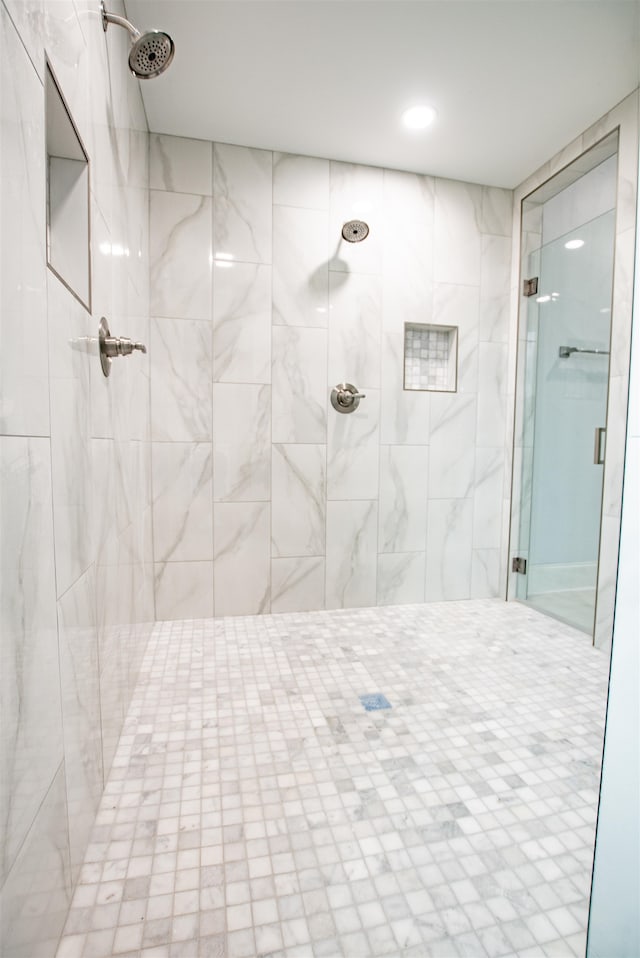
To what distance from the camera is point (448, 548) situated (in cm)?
259

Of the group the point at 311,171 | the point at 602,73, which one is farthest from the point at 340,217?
the point at 602,73

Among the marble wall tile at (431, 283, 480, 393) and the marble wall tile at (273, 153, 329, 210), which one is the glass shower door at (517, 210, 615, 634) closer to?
the marble wall tile at (431, 283, 480, 393)

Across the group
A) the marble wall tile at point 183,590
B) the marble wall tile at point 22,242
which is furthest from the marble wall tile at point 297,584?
the marble wall tile at point 22,242

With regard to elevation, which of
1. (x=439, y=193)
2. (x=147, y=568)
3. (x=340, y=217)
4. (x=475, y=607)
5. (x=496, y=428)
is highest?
(x=439, y=193)

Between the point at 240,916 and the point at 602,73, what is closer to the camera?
the point at 240,916

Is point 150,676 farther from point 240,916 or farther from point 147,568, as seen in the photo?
point 240,916

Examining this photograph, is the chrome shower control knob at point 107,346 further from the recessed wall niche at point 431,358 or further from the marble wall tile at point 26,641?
the recessed wall niche at point 431,358

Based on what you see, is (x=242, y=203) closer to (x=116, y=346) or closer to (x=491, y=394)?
(x=116, y=346)

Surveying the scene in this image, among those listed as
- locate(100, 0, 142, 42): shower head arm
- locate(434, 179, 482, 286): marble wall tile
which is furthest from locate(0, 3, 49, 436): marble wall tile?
locate(434, 179, 482, 286): marble wall tile

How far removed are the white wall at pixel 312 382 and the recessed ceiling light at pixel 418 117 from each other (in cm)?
34

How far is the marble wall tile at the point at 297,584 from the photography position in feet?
7.73

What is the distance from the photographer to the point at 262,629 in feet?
7.10

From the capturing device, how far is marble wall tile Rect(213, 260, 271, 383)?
2.19 m

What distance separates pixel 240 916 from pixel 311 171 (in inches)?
107
